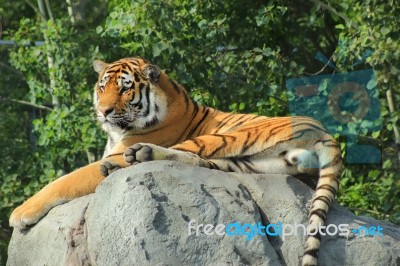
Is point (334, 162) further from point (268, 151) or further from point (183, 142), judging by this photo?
point (183, 142)

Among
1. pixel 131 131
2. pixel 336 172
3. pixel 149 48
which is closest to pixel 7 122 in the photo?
pixel 149 48

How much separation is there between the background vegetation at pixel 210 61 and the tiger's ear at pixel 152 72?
2.06m

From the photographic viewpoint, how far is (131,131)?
5.76 meters

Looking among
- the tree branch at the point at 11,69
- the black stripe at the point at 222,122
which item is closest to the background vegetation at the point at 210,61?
the tree branch at the point at 11,69

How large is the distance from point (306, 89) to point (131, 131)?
3.03 metres

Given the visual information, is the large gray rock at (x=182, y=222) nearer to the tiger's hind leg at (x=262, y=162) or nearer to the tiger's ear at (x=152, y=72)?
the tiger's hind leg at (x=262, y=162)

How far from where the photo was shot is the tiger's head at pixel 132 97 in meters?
5.67

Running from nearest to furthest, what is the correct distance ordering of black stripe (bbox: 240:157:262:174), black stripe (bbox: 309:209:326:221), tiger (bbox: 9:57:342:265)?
black stripe (bbox: 309:209:326:221) < tiger (bbox: 9:57:342:265) < black stripe (bbox: 240:157:262:174)

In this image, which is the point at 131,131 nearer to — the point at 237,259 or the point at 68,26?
the point at 237,259

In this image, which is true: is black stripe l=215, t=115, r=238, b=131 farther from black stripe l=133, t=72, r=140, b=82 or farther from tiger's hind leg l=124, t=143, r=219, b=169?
tiger's hind leg l=124, t=143, r=219, b=169

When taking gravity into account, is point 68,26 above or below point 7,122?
above

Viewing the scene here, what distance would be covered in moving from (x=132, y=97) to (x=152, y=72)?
0.21m

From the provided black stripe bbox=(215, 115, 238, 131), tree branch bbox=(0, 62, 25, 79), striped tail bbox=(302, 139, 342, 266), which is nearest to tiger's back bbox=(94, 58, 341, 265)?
striped tail bbox=(302, 139, 342, 266)

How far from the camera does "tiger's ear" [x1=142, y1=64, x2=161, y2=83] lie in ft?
18.9
